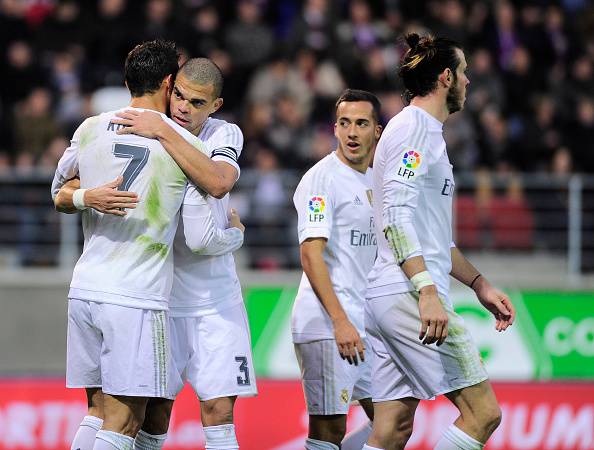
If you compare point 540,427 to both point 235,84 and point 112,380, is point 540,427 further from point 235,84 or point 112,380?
point 235,84

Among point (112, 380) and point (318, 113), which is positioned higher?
point (318, 113)

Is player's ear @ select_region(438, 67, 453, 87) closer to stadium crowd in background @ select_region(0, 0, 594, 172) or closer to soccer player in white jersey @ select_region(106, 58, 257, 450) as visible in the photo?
soccer player in white jersey @ select_region(106, 58, 257, 450)

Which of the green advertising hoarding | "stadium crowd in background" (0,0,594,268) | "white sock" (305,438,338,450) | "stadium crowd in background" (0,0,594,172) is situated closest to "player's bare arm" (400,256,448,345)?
"white sock" (305,438,338,450)

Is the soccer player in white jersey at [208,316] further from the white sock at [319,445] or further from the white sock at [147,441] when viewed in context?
the white sock at [319,445]

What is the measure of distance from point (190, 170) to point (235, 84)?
8563mm

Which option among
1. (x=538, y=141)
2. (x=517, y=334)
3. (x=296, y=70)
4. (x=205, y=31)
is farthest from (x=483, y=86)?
(x=517, y=334)

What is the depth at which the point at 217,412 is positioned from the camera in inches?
247

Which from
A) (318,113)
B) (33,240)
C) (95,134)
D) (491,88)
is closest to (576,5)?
(491,88)

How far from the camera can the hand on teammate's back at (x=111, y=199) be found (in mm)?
5793

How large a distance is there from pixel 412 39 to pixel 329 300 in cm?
144

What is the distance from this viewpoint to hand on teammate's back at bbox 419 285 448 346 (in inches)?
224

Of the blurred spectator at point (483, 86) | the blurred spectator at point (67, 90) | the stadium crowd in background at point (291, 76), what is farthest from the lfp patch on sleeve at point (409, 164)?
the blurred spectator at point (483, 86)

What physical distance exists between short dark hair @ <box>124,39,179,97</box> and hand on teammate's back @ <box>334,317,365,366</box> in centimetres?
157

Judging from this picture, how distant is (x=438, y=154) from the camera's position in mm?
6098
